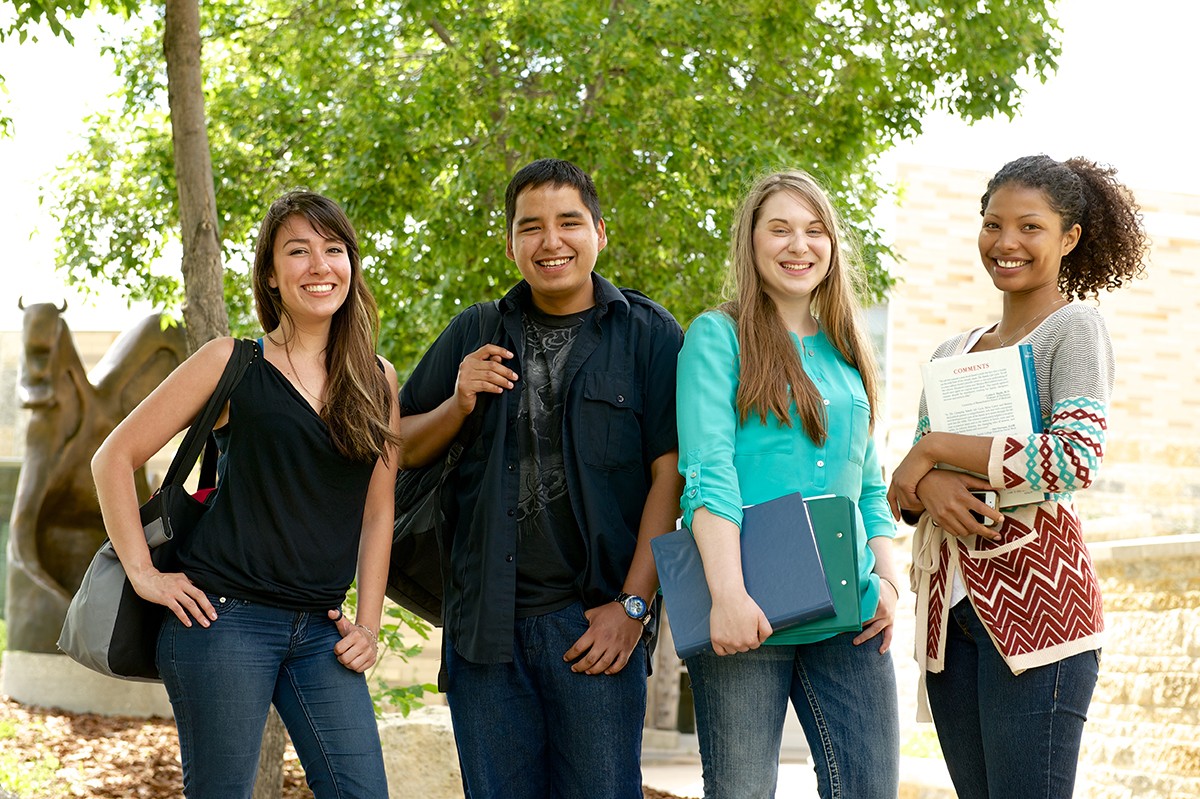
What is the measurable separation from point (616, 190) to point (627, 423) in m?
5.07

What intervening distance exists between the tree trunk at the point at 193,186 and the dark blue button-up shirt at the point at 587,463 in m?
2.40

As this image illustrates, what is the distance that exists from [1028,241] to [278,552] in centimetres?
188

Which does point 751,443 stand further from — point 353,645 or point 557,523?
point 353,645

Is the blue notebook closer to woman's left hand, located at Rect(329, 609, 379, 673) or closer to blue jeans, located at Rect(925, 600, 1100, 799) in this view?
blue jeans, located at Rect(925, 600, 1100, 799)

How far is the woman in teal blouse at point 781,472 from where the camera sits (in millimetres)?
2711

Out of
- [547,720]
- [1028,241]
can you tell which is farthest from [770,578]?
[1028,241]

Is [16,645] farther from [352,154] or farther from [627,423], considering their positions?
[627,423]

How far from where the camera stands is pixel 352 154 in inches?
307

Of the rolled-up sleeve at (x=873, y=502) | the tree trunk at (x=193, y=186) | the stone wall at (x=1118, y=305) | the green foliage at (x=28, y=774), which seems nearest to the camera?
the rolled-up sleeve at (x=873, y=502)

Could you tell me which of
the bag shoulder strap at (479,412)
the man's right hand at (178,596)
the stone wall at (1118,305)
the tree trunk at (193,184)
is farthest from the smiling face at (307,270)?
the stone wall at (1118,305)

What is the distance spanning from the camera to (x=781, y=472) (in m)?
2.81

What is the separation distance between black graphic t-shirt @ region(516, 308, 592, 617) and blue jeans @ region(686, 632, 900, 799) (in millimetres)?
416

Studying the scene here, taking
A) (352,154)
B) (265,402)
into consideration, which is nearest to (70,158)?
(352,154)

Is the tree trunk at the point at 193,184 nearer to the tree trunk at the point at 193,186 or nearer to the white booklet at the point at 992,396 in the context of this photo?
the tree trunk at the point at 193,186
